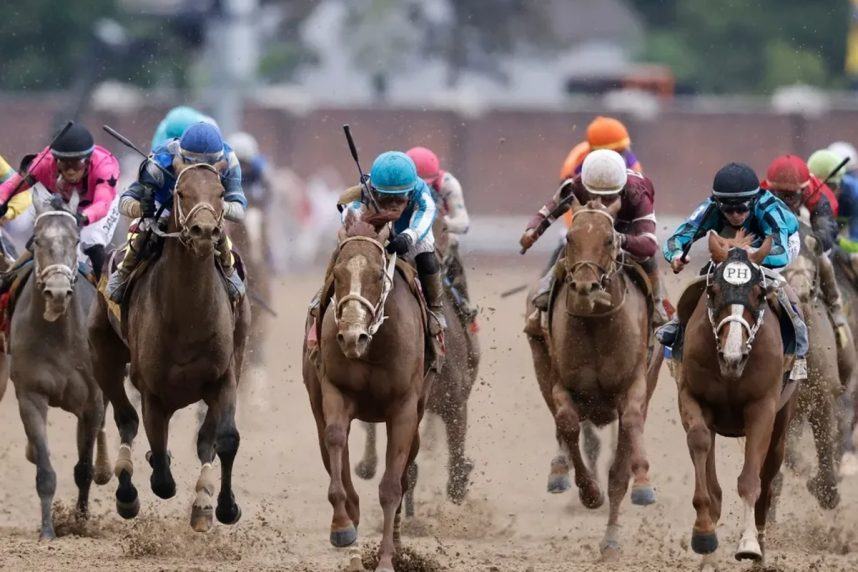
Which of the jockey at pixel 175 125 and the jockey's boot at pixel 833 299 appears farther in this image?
the jockey at pixel 175 125

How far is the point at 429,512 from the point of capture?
13047 millimetres

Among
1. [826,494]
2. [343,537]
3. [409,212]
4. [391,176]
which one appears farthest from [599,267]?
[826,494]

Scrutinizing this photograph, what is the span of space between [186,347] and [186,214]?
93cm

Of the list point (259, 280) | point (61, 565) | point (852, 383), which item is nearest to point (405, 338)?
point (61, 565)

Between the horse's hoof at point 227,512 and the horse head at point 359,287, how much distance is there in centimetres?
173

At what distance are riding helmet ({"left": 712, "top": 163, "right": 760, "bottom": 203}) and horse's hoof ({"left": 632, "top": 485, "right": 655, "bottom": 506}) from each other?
178 cm

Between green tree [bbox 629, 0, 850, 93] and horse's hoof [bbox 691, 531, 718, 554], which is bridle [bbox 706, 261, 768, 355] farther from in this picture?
green tree [bbox 629, 0, 850, 93]

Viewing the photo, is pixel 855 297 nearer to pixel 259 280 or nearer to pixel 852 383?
pixel 852 383

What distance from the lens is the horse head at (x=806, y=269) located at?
12547 mm

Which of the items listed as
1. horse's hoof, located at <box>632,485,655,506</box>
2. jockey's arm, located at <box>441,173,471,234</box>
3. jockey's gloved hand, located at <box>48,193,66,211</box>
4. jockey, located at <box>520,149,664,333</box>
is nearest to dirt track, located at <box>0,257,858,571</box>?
horse's hoof, located at <box>632,485,655,506</box>

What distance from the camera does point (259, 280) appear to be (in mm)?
16625

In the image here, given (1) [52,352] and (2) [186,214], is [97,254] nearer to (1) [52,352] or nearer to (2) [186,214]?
(1) [52,352]

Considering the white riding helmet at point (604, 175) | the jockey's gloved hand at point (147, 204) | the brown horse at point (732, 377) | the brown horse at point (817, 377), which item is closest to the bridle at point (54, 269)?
the jockey's gloved hand at point (147, 204)

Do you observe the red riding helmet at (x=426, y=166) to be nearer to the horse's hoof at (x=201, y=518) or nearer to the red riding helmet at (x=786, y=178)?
the red riding helmet at (x=786, y=178)
